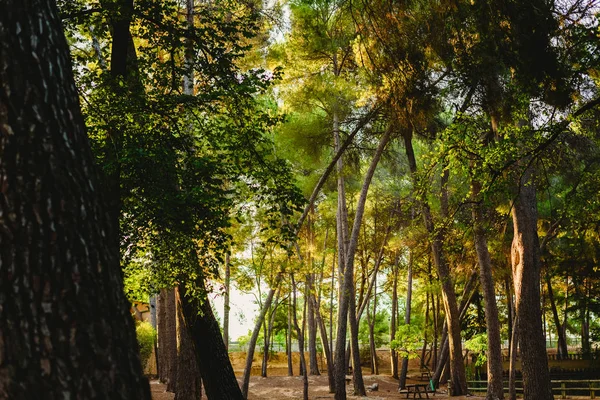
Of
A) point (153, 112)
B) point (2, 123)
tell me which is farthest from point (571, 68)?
point (2, 123)

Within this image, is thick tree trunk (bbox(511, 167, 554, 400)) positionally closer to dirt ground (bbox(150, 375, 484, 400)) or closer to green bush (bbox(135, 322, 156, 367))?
dirt ground (bbox(150, 375, 484, 400))

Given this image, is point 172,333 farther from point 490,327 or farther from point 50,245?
point 50,245

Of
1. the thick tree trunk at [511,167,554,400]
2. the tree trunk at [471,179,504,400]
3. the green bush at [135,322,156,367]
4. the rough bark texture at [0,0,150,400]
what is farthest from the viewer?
the green bush at [135,322,156,367]

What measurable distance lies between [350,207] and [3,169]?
24156 millimetres

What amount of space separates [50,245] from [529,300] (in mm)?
9724

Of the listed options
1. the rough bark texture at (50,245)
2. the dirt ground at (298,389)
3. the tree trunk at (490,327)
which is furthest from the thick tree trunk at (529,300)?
the rough bark texture at (50,245)

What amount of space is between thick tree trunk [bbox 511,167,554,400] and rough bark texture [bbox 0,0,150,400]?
8747 millimetres

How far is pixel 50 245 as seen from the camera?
1681 millimetres

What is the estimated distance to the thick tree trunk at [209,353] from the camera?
25.8 ft

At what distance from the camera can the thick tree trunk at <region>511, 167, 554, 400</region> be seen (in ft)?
31.9

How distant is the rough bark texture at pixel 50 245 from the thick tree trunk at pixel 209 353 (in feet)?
19.6

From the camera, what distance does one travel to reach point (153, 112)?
606cm

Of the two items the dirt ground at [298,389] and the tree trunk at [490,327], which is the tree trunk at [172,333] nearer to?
the dirt ground at [298,389]

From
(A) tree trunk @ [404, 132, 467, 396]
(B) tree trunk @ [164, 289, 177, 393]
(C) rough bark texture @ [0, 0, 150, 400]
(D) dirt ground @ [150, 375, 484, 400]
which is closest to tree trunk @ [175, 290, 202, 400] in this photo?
(B) tree trunk @ [164, 289, 177, 393]
